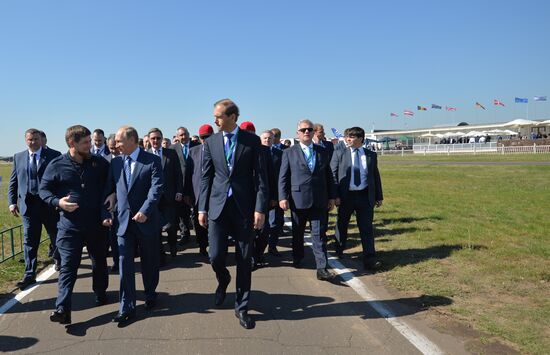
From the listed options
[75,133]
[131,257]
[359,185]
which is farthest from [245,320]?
[359,185]

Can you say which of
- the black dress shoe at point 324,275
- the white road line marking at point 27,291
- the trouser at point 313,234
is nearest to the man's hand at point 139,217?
the white road line marking at point 27,291

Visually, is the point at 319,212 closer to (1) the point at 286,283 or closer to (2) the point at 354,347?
(1) the point at 286,283

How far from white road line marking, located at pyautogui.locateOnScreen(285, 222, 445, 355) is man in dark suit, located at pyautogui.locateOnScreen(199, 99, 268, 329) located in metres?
1.42

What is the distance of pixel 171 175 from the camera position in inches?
287

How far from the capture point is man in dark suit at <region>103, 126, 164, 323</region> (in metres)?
4.50

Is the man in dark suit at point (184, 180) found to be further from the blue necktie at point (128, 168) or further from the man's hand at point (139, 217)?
the man's hand at point (139, 217)

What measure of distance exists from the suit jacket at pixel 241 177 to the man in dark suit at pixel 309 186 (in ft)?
4.62

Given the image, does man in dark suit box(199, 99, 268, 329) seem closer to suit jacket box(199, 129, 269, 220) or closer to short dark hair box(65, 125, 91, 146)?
suit jacket box(199, 129, 269, 220)

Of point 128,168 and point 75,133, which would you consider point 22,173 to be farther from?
point 128,168

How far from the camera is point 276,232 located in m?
7.52

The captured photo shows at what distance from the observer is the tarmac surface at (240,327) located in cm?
384

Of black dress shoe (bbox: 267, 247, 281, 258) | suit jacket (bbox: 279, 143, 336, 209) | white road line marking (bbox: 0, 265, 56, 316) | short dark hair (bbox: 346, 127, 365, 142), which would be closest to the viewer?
white road line marking (bbox: 0, 265, 56, 316)

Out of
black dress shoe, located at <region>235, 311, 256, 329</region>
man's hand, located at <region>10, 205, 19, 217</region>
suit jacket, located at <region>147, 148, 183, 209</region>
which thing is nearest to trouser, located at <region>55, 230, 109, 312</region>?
black dress shoe, located at <region>235, 311, 256, 329</region>

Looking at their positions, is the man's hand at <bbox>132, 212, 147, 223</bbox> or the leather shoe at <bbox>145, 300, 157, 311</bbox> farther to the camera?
the leather shoe at <bbox>145, 300, 157, 311</bbox>
